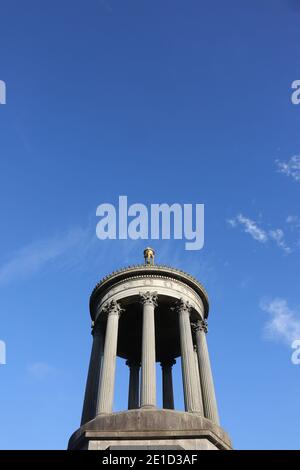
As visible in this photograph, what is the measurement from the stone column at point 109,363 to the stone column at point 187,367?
510cm

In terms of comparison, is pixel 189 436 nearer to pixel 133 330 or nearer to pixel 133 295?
pixel 133 295

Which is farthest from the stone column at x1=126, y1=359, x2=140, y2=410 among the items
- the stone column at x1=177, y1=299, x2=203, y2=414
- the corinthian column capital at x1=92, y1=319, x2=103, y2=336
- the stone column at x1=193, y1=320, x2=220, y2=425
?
the stone column at x1=177, y1=299, x2=203, y2=414

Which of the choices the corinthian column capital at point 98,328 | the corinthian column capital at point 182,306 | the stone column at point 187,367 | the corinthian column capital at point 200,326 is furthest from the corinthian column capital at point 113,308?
the corinthian column capital at point 200,326

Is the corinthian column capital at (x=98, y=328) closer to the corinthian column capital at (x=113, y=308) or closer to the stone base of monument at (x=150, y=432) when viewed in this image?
the corinthian column capital at (x=113, y=308)

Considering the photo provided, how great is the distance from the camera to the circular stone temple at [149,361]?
27750mm

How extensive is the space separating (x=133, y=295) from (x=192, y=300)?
5.40 metres

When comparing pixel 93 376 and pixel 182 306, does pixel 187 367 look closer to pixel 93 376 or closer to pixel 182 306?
pixel 182 306

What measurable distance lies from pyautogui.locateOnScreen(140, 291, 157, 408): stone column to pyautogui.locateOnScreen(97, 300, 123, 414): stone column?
2274 millimetres

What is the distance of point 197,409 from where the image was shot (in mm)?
30438

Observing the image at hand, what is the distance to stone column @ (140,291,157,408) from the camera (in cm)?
3039

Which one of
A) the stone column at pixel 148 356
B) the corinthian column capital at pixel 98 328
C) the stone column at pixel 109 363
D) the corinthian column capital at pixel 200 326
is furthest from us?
the corinthian column capital at pixel 200 326

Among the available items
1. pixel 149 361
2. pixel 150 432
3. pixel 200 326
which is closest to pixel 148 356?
pixel 149 361
